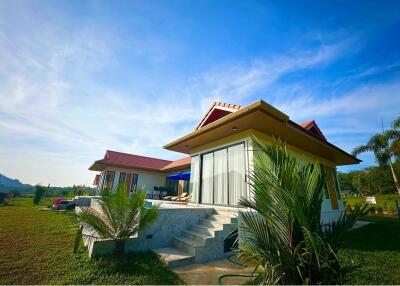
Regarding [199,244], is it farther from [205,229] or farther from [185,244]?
[205,229]

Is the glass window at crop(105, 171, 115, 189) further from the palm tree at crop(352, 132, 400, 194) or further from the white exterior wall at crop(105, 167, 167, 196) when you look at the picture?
the palm tree at crop(352, 132, 400, 194)

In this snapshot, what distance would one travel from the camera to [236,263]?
17.7ft

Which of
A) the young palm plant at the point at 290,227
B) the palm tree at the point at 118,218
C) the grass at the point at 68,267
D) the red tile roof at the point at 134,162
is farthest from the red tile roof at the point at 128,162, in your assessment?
the young palm plant at the point at 290,227

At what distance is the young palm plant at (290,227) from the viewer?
254 cm

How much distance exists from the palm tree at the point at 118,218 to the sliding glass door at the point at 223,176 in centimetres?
416

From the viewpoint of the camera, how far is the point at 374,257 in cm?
590

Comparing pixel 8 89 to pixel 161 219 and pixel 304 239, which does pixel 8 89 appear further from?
pixel 304 239

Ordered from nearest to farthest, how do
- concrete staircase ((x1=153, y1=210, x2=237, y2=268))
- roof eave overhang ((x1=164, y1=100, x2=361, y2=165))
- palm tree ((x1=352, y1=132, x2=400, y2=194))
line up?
concrete staircase ((x1=153, y1=210, x2=237, y2=268))
roof eave overhang ((x1=164, y1=100, x2=361, y2=165))
palm tree ((x1=352, y1=132, x2=400, y2=194))

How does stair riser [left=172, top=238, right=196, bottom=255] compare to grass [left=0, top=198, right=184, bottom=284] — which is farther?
stair riser [left=172, top=238, right=196, bottom=255]

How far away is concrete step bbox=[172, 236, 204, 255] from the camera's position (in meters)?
5.59

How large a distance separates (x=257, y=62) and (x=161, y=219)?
7.40 metres

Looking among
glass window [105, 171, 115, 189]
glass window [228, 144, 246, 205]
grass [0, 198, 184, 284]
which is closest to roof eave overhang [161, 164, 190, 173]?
glass window [105, 171, 115, 189]

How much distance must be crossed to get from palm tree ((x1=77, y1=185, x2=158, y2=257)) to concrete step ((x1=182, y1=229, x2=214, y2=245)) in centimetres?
173

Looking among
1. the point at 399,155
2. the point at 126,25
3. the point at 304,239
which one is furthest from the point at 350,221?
the point at 399,155
